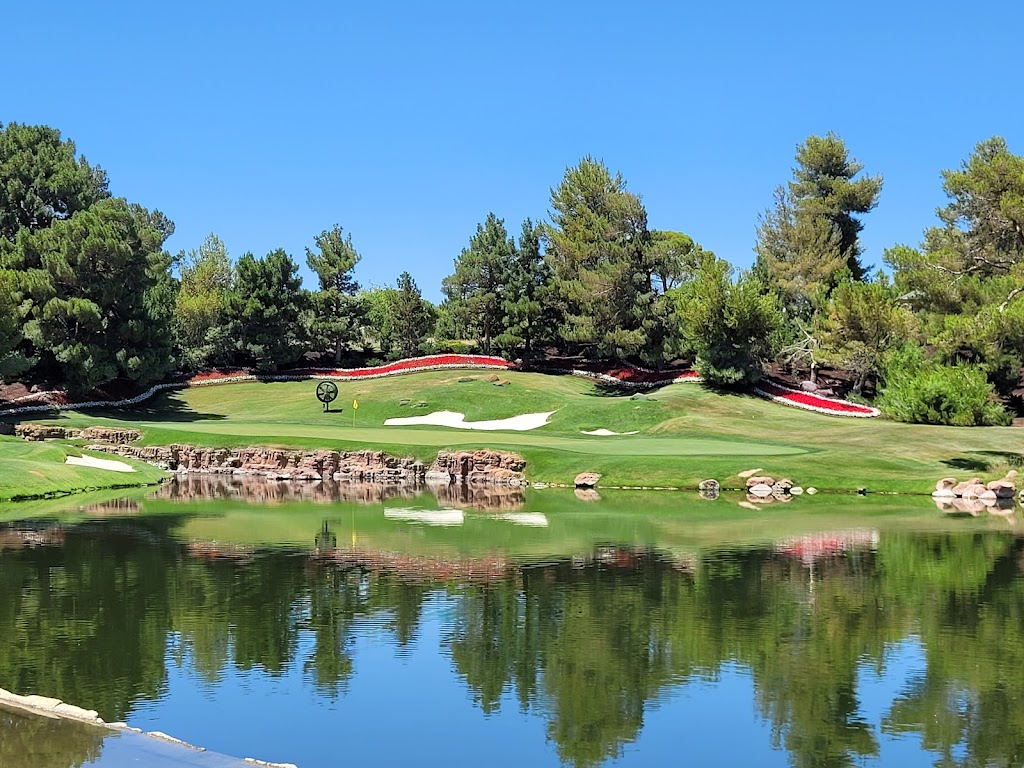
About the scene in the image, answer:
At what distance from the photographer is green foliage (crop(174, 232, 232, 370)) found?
80.8 metres

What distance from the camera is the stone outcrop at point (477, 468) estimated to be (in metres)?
Result: 43.3

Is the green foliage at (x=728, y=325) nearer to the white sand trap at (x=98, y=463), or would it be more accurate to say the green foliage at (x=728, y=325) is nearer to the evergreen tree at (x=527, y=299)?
the evergreen tree at (x=527, y=299)

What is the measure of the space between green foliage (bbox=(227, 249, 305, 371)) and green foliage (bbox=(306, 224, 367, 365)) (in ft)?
7.40

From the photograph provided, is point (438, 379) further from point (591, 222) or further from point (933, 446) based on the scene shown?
point (933, 446)

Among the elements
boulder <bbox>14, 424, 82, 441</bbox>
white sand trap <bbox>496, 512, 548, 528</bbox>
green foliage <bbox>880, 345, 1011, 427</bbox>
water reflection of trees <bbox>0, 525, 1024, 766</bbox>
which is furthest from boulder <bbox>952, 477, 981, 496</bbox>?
boulder <bbox>14, 424, 82, 441</bbox>

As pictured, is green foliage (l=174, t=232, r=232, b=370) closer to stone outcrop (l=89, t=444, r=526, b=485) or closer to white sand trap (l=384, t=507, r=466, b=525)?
stone outcrop (l=89, t=444, r=526, b=485)

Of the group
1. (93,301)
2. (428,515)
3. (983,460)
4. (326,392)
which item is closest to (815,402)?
(983,460)

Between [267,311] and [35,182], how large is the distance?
1710 cm

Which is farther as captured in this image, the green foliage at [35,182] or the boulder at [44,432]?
the green foliage at [35,182]

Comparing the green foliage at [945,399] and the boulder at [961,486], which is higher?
the green foliage at [945,399]

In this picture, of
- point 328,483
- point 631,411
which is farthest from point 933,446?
point 328,483

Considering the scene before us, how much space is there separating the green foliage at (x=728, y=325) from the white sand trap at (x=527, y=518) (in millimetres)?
33202

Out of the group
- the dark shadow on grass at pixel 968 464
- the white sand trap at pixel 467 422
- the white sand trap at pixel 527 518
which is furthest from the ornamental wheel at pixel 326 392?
the dark shadow on grass at pixel 968 464

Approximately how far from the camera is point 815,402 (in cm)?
6291
